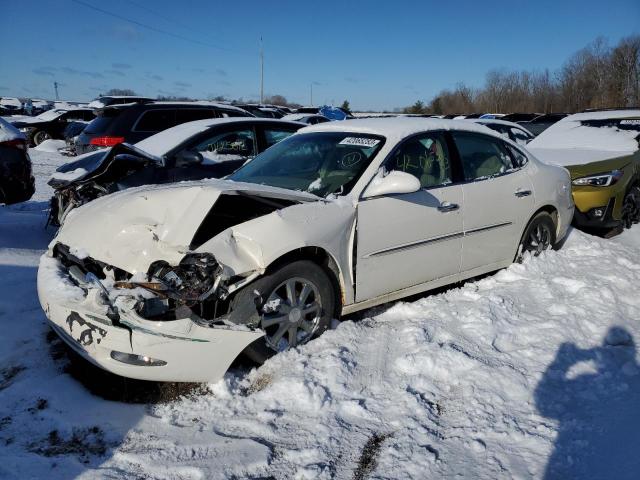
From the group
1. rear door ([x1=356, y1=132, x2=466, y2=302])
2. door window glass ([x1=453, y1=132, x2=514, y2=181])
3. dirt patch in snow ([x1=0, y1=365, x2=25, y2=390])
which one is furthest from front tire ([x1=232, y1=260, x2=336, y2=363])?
door window glass ([x1=453, y1=132, x2=514, y2=181])

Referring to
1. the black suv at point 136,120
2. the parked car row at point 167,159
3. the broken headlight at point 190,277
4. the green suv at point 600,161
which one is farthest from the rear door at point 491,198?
the black suv at point 136,120

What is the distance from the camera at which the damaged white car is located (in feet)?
9.26

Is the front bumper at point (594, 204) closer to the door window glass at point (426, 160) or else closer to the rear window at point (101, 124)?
the door window glass at point (426, 160)

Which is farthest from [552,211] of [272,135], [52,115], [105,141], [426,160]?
[52,115]

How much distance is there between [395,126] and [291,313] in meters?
1.91

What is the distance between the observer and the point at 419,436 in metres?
2.64

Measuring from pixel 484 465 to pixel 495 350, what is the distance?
124cm

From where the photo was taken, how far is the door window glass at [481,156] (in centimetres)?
457

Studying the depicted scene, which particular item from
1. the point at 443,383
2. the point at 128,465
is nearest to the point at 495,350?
the point at 443,383

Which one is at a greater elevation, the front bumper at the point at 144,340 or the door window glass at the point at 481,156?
the door window glass at the point at 481,156

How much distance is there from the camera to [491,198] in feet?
15.2

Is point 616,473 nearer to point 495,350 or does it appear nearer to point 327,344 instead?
point 495,350

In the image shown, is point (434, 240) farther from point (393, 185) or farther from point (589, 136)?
point (589, 136)

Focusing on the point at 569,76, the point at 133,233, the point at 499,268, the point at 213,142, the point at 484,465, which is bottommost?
the point at 484,465
